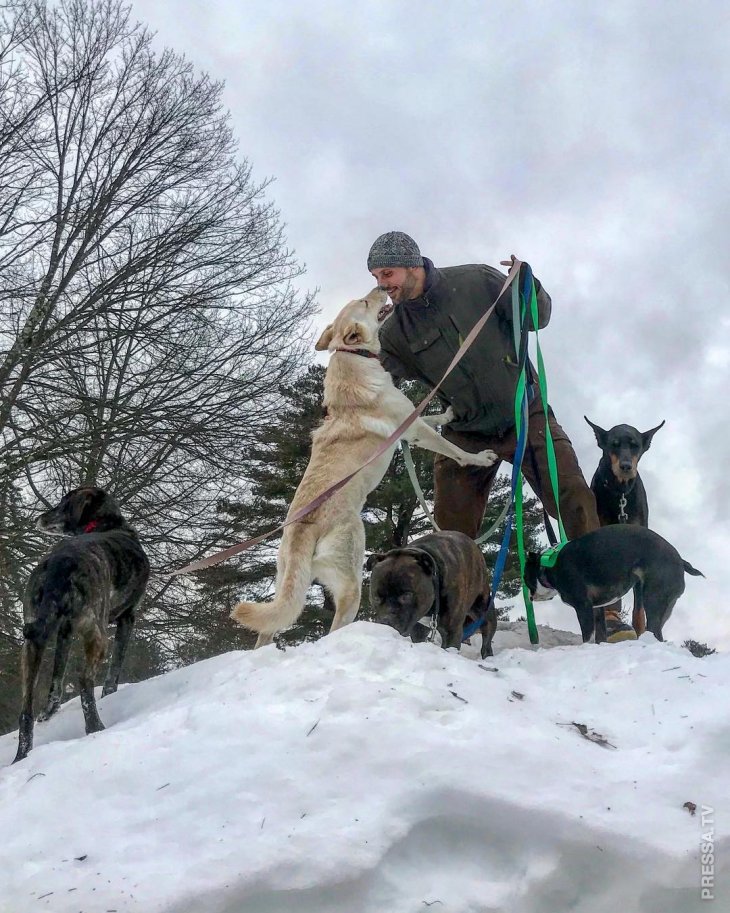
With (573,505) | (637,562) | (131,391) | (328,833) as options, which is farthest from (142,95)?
(328,833)

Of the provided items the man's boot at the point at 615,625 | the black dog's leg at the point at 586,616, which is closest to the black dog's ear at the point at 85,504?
the black dog's leg at the point at 586,616

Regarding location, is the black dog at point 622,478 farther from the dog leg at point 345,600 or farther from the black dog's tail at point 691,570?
the dog leg at point 345,600

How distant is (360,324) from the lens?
19.2 feet

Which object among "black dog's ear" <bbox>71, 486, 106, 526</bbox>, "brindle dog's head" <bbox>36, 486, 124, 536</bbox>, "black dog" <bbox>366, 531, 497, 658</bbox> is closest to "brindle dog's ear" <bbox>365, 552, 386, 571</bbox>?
"black dog" <bbox>366, 531, 497, 658</bbox>

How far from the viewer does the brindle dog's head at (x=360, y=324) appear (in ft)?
19.3

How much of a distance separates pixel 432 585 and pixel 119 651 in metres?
2.55

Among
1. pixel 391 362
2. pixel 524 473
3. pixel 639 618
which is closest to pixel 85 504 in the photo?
pixel 391 362

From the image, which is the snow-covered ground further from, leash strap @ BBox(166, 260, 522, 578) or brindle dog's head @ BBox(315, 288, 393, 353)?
→ brindle dog's head @ BBox(315, 288, 393, 353)

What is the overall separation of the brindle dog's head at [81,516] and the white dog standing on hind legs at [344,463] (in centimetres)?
157

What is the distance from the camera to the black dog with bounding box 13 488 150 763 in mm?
4281

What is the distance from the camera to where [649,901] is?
2041 millimetres

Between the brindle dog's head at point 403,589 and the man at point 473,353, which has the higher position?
the man at point 473,353

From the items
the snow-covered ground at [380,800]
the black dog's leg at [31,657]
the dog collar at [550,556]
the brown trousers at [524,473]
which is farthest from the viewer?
the brown trousers at [524,473]

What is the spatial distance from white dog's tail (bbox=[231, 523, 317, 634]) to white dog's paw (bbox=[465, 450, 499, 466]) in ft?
5.12
